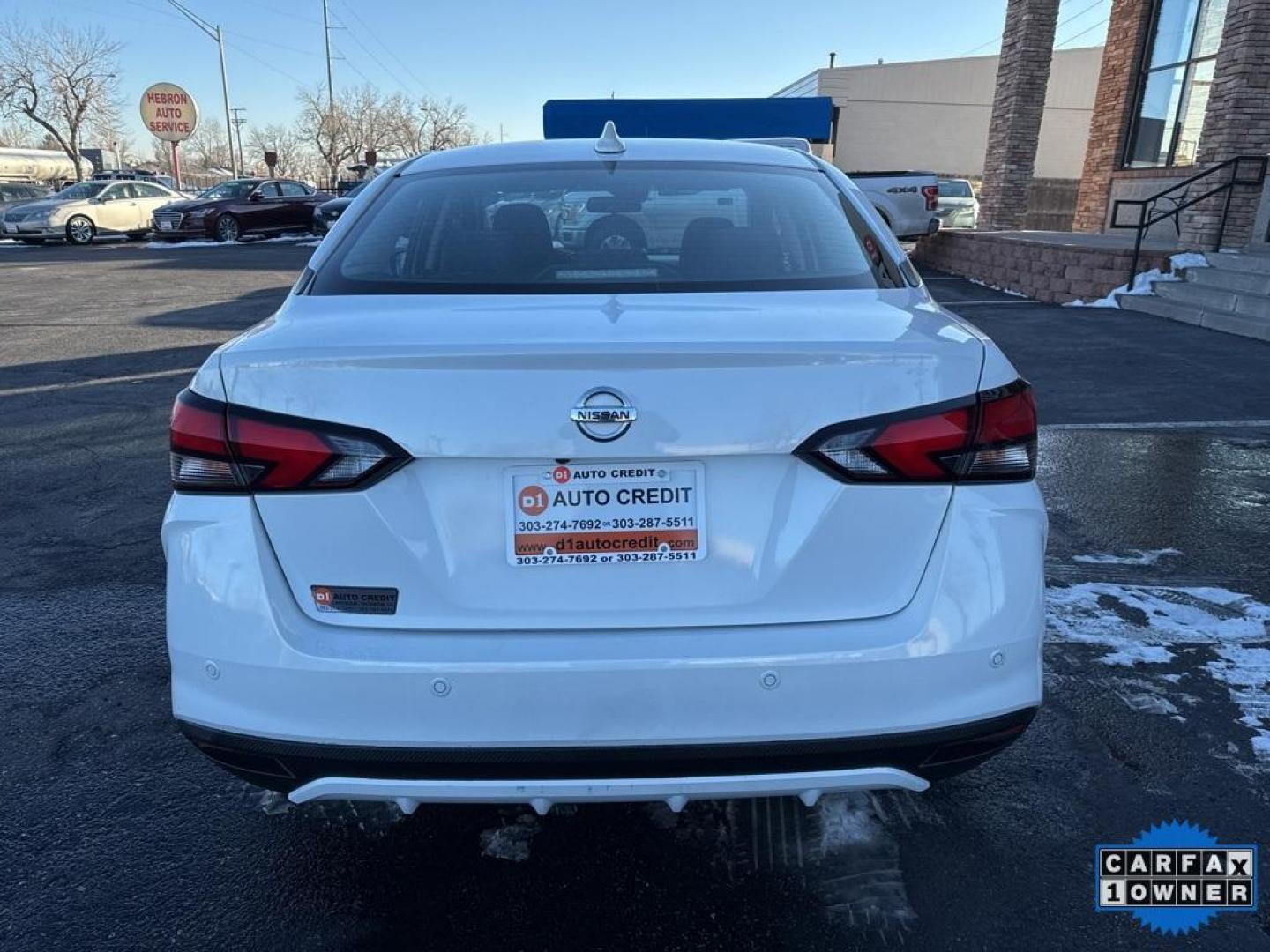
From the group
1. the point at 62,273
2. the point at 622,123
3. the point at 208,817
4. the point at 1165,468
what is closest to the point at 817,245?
the point at 208,817

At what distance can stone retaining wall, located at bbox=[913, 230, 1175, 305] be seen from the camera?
1172cm

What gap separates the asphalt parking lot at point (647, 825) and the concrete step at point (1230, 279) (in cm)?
683

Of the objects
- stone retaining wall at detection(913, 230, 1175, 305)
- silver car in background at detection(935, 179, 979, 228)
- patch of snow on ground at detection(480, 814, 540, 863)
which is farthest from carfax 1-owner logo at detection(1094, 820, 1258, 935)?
silver car in background at detection(935, 179, 979, 228)

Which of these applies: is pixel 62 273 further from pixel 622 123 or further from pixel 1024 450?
pixel 1024 450

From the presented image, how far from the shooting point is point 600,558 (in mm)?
1715

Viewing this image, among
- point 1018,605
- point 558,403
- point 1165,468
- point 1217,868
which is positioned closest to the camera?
point 558,403

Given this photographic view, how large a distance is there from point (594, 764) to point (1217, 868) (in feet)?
5.42

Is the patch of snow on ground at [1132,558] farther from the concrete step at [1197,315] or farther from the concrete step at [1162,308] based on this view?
the concrete step at [1162,308]

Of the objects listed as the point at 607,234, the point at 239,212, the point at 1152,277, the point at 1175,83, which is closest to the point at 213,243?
the point at 239,212

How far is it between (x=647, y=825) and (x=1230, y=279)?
1070 centimetres

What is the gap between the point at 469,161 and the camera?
2.85m

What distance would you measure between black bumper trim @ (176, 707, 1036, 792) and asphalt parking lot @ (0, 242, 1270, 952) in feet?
1.71

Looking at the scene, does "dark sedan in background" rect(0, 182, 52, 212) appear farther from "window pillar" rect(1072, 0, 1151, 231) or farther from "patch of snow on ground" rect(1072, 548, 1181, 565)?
"patch of snow on ground" rect(1072, 548, 1181, 565)

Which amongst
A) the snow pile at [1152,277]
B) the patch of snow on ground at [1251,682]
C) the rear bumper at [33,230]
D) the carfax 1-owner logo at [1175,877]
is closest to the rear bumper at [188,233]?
the rear bumper at [33,230]
